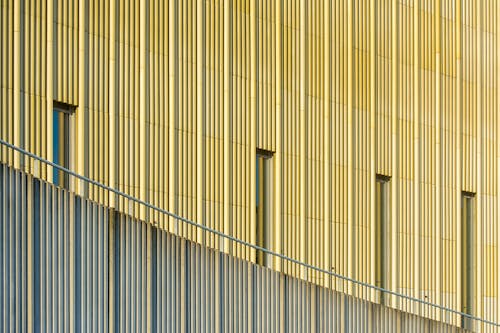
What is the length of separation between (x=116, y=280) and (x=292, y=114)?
29.8 feet

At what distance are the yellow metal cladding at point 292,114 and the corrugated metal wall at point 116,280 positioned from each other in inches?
107

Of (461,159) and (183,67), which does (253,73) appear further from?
(461,159)

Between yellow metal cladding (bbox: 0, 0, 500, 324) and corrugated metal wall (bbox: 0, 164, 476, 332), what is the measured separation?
2706mm

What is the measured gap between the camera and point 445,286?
3017 centimetres

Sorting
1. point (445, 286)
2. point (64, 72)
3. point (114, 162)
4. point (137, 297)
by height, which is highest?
point (64, 72)

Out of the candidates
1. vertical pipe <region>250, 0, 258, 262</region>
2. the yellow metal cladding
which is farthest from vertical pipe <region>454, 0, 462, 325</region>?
vertical pipe <region>250, 0, 258, 262</region>

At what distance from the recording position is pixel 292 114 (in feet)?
84.0

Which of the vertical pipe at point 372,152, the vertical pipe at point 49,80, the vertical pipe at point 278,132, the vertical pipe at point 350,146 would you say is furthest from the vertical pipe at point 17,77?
the vertical pipe at point 372,152

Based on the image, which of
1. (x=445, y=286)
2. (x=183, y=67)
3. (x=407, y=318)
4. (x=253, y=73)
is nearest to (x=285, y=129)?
(x=253, y=73)

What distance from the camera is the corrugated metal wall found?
1595cm

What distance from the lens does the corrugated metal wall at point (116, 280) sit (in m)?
16.0

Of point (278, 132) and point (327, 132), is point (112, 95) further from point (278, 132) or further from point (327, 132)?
point (327, 132)

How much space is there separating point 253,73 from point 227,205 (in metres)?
2.74

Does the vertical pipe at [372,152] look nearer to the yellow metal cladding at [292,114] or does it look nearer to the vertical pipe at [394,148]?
the yellow metal cladding at [292,114]
